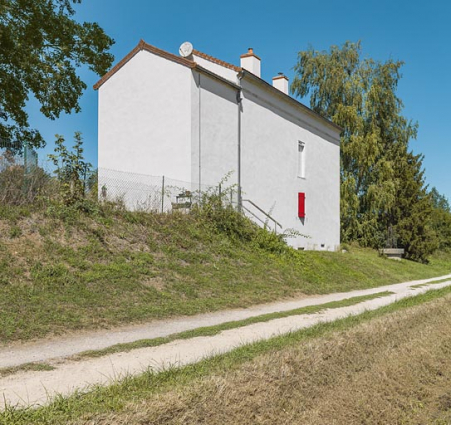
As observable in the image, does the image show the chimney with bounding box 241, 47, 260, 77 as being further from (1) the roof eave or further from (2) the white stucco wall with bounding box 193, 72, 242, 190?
(2) the white stucco wall with bounding box 193, 72, 242, 190

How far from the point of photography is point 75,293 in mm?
8516

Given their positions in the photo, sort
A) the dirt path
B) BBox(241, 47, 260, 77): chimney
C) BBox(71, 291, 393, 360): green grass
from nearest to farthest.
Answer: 1. the dirt path
2. BBox(71, 291, 393, 360): green grass
3. BBox(241, 47, 260, 77): chimney

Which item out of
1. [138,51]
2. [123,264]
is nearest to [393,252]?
[138,51]

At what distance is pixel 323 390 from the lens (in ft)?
14.4

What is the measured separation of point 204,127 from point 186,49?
11.8 feet

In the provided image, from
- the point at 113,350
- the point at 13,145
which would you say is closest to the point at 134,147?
the point at 13,145

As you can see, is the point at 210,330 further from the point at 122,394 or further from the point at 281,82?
the point at 281,82

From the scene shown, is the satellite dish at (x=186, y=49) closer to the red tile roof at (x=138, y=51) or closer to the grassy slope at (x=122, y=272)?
the red tile roof at (x=138, y=51)

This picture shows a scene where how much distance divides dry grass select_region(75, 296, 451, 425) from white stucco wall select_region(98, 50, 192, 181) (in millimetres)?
12008

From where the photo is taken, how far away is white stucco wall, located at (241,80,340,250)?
19.6 metres

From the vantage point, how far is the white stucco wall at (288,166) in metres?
19.6

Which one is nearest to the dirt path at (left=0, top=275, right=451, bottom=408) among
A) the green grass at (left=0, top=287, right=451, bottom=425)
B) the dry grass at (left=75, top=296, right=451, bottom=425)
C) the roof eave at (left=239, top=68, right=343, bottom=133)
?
the green grass at (left=0, top=287, right=451, bottom=425)

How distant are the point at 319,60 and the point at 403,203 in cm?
1178

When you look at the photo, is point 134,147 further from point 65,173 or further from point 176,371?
point 176,371
